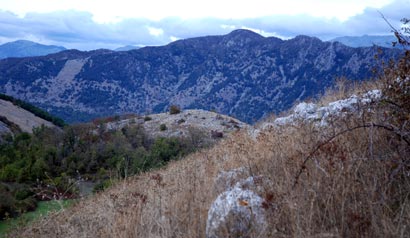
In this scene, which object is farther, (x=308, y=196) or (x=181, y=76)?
(x=181, y=76)

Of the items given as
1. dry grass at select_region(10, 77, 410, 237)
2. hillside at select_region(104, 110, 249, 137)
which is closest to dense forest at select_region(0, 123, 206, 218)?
hillside at select_region(104, 110, 249, 137)

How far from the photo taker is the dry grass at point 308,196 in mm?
3217

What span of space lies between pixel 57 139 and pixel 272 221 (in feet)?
61.0

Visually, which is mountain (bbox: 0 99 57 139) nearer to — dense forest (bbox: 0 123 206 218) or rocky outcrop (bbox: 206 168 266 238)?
dense forest (bbox: 0 123 206 218)

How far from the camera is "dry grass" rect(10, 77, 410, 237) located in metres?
3.22

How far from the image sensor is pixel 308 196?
352 centimetres

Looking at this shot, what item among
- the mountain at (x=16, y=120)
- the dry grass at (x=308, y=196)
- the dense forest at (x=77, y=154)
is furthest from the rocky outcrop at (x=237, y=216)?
the mountain at (x=16, y=120)

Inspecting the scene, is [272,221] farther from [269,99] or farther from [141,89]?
[141,89]

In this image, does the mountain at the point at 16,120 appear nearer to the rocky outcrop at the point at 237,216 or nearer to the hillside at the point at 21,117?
the hillside at the point at 21,117

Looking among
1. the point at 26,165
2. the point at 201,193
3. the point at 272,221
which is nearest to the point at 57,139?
the point at 26,165

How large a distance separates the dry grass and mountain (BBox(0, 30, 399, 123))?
290ft

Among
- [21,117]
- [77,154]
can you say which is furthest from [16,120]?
[77,154]

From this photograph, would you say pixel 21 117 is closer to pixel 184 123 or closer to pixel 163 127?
pixel 163 127

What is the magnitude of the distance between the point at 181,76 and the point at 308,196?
462 feet
